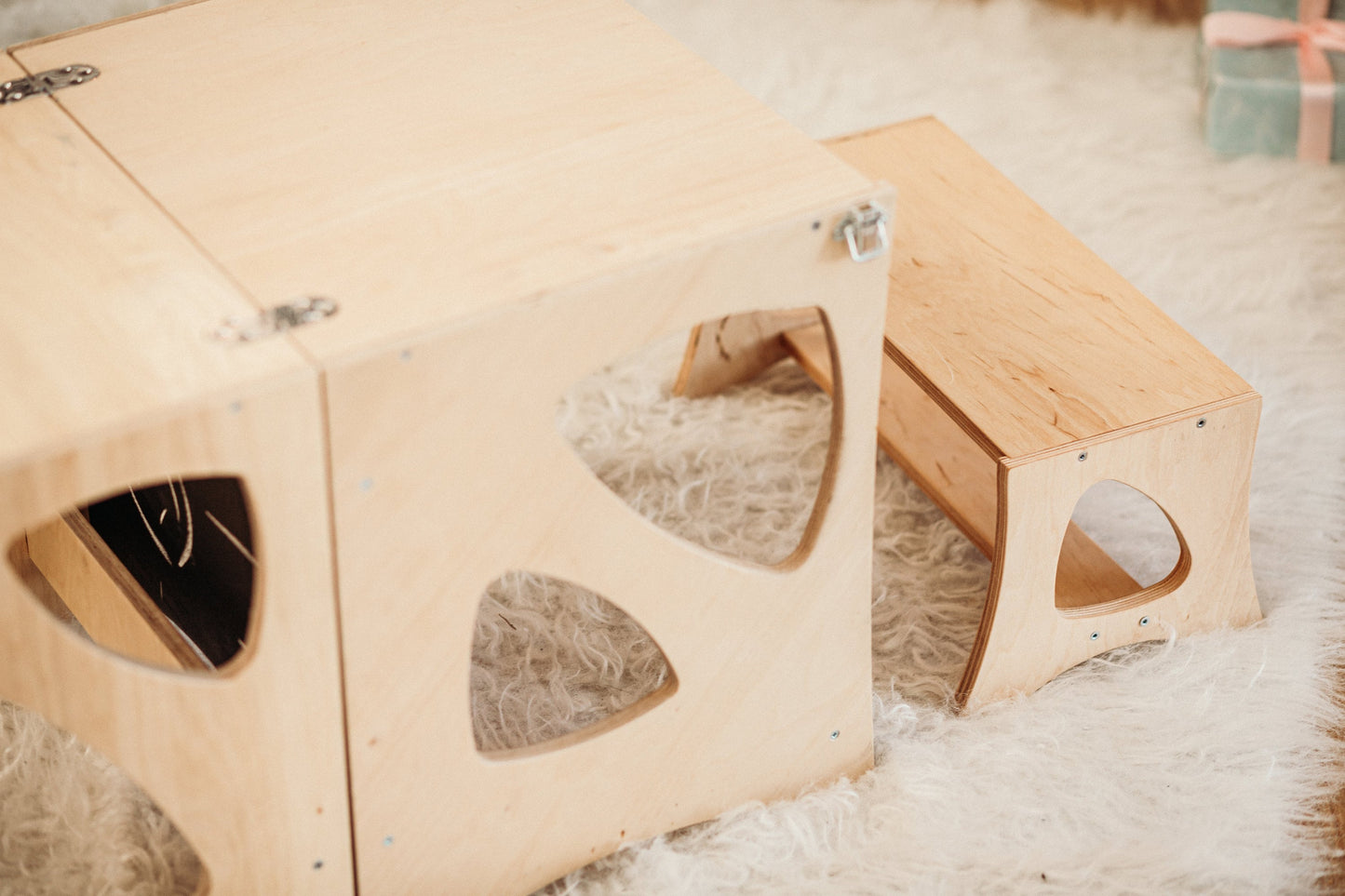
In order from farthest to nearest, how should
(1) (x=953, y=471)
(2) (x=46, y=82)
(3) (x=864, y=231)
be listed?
(1) (x=953, y=471) < (2) (x=46, y=82) < (3) (x=864, y=231)

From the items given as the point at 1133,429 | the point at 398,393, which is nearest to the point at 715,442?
the point at 1133,429

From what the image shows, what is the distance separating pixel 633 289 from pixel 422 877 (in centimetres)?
45

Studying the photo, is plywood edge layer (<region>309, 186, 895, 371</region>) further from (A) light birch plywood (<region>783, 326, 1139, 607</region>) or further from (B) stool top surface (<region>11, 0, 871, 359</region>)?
(A) light birch plywood (<region>783, 326, 1139, 607</region>)

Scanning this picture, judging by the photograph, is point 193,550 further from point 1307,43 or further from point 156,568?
point 1307,43

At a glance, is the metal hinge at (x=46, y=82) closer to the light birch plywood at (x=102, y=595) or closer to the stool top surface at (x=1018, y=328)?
the light birch plywood at (x=102, y=595)

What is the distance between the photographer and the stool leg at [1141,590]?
1076mm

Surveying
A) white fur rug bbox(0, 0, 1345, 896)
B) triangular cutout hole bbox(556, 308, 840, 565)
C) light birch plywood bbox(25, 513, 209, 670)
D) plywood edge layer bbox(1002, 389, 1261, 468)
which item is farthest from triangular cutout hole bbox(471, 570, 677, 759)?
plywood edge layer bbox(1002, 389, 1261, 468)

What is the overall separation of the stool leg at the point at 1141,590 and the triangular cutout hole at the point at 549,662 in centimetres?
30

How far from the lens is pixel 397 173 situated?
2.96ft

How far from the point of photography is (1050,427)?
108 cm

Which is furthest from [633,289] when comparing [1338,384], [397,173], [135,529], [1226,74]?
[1226,74]

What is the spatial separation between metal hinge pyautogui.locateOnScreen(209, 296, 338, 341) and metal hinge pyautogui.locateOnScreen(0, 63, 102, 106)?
0.38 metres

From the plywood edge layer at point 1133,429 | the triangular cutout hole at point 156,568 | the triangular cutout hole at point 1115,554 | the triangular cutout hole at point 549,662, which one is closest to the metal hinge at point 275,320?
the triangular cutout hole at point 156,568

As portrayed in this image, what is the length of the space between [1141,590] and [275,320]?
80cm
